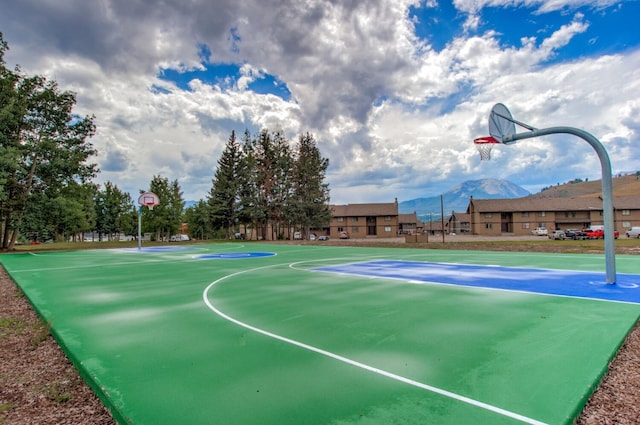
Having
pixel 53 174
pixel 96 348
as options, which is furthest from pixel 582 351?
pixel 53 174

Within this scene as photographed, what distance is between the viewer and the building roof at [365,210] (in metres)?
68.6

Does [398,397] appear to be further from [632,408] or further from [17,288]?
[17,288]

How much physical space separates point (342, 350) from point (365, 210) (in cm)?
6662

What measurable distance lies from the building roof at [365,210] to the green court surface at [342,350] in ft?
196

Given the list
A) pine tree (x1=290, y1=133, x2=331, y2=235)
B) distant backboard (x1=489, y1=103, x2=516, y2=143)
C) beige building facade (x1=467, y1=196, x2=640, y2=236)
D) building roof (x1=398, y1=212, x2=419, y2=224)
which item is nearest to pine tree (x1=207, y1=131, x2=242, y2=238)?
pine tree (x1=290, y1=133, x2=331, y2=235)

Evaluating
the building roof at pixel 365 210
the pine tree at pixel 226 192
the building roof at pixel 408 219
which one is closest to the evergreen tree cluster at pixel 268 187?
the pine tree at pixel 226 192

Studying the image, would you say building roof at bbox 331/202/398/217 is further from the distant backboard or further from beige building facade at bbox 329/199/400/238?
the distant backboard

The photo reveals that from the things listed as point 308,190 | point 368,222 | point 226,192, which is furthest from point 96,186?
point 368,222

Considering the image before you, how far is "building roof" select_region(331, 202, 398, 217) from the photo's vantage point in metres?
68.6

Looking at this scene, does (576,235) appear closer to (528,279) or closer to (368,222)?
(368,222)

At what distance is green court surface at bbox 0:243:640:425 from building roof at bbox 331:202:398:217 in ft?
196

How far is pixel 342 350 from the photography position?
14.5 ft

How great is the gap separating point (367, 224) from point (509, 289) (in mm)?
61005

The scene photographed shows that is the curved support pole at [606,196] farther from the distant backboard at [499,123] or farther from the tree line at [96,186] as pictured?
the tree line at [96,186]
